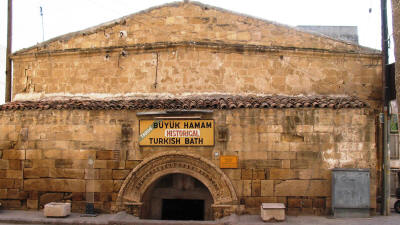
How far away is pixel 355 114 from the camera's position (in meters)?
9.30

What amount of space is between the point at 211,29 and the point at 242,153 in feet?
13.6

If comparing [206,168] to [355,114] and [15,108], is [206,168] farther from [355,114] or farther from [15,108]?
[15,108]

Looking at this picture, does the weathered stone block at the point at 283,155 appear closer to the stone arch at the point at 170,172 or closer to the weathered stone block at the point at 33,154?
the stone arch at the point at 170,172

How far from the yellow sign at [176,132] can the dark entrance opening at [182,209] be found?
6.64 ft

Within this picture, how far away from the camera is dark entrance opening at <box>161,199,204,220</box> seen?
1068cm

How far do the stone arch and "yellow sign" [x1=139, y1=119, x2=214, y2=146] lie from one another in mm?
333

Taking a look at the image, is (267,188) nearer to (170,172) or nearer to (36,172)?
(170,172)

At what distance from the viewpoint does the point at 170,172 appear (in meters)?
9.64

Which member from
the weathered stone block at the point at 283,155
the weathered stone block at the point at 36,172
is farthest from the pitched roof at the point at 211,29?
the weathered stone block at the point at 36,172

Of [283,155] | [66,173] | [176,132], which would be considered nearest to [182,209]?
[176,132]

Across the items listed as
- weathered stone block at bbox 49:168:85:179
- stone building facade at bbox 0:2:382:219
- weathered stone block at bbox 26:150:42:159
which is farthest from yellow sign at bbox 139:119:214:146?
weathered stone block at bbox 26:150:42:159

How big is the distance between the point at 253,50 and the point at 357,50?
10.1ft

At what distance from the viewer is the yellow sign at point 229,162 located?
30.8ft

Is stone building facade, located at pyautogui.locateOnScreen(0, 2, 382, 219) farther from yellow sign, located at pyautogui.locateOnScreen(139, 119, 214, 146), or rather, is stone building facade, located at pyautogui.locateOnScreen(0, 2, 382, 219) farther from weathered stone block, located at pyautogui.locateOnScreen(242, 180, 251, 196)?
yellow sign, located at pyautogui.locateOnScreen(139, 119, 214, 146)
